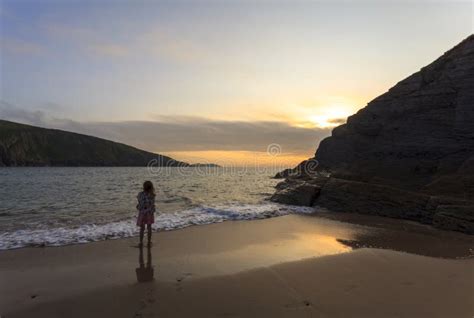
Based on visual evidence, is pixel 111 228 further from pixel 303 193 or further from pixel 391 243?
pixel 303 193

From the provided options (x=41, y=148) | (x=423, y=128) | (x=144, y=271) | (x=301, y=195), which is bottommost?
(x=144, y=271)

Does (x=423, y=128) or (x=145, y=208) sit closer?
(x=145, y=208)

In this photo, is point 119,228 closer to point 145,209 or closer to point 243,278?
point 145,209

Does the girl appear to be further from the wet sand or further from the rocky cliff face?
the rocky cliff face

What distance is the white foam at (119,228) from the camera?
12164mm

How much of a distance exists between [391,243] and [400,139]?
2632 centimetres

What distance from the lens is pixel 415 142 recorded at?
34.5 meters

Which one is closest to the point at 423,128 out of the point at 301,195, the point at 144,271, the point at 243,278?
the point at 301,195

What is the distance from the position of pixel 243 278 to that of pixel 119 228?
7.73m

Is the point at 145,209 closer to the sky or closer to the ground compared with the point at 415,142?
closer to the ground

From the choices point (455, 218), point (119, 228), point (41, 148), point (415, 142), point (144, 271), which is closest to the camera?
point (144, 271)

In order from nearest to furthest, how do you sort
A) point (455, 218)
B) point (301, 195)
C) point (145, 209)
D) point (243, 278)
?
point (243, 278)
point (145, 209)
point (455, 218)
point (301, 195)

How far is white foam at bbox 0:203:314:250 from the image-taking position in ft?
39.9

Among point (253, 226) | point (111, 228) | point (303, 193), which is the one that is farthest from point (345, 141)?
point (111, 228)
